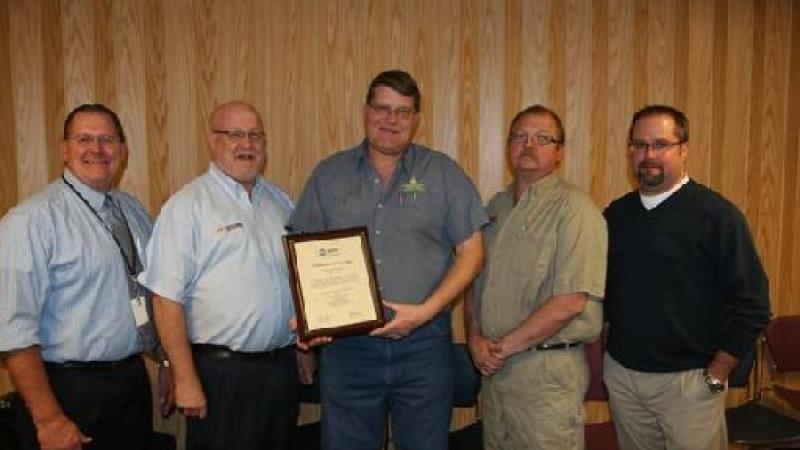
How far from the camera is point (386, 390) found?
2.62 metres

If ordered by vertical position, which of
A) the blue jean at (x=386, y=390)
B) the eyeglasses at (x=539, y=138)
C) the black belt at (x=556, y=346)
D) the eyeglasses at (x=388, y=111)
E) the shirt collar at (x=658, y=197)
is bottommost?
the blue jean at (x=386, y=390)

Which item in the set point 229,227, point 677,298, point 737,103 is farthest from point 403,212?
point 737,103

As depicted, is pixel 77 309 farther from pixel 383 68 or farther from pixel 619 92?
pixel 619 92

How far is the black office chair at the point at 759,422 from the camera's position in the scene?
3.20m

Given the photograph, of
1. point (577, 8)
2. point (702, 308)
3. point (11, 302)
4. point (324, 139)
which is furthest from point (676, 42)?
point (11, 302)

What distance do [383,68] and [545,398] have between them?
2245mm

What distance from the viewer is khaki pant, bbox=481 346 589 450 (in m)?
2.57

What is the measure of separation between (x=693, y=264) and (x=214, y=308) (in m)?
2.07

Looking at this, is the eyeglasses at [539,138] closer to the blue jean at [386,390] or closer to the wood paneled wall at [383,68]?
the blue jean at [386,390]

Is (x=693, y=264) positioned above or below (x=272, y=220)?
below

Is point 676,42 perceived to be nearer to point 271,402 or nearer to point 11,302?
point 271,402

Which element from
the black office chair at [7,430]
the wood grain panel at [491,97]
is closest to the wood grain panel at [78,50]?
the black office chair at [7,430]

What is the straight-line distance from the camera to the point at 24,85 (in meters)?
3.68

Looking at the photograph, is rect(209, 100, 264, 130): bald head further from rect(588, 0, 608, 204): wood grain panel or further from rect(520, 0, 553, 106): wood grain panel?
rect(588, 0, 608, 204): wood grain panel
